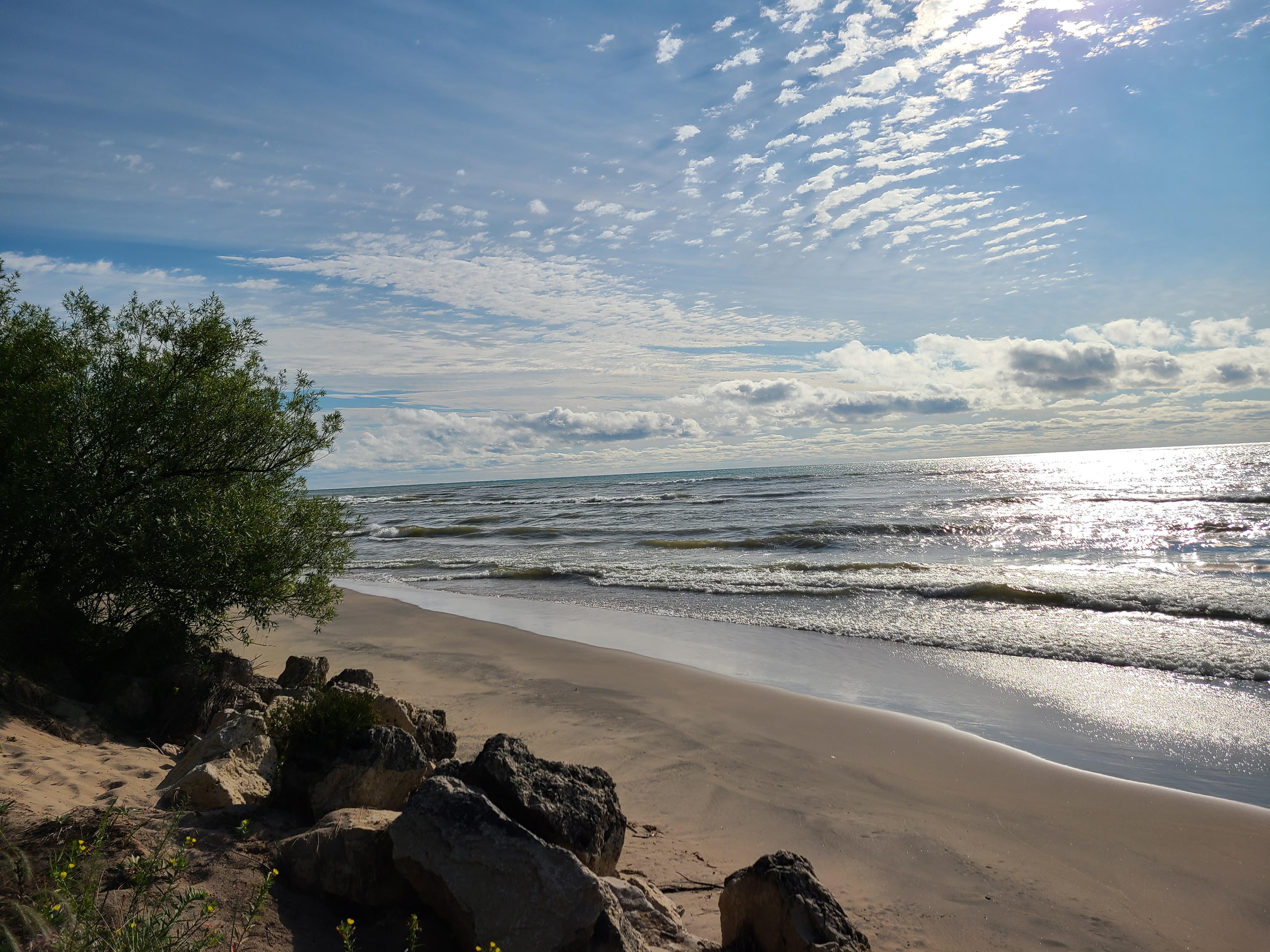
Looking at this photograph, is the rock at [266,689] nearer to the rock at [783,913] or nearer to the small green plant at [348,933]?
the small green plant at [348,933]

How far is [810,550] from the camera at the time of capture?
24.8 m

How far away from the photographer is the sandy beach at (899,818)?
4.66 meters

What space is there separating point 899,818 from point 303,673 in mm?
6981

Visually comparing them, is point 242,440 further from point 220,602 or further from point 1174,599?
point 1174,599

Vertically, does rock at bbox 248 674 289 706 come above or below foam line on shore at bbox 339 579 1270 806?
above

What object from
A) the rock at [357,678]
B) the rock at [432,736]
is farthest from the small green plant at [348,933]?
the rock at [357,678]

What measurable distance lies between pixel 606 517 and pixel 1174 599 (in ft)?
98.6

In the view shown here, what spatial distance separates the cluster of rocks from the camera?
3.50m

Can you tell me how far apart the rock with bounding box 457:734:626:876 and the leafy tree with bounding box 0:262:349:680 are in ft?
16.4

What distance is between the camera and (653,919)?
4023 millimetres

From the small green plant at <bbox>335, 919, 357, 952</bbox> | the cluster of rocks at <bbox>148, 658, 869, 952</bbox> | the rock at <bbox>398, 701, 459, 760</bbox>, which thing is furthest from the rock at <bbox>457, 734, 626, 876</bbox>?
the rock at <bbox>398, 701, 459, 760</bbox>

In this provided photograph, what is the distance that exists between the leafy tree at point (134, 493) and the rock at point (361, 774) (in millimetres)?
3759

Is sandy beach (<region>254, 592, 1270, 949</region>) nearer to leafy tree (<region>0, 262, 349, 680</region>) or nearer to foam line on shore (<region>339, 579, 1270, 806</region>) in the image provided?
foam line on shore (<region>339, 579, 1270, 806</region>)

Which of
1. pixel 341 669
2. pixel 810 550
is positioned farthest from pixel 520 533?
pixel 341 669
